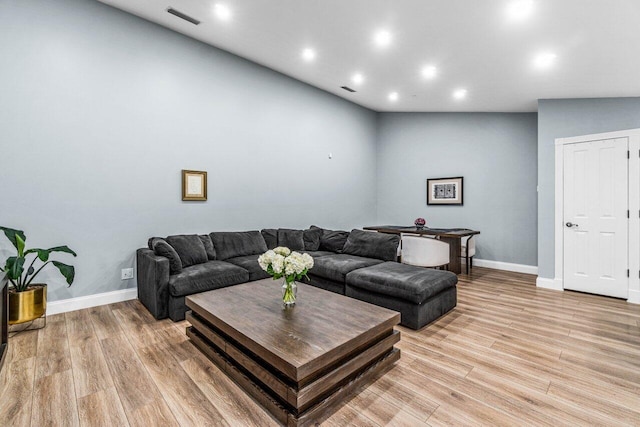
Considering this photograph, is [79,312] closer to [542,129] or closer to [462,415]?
[462,415]

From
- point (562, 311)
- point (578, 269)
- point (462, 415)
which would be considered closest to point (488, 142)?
point (578, 269)

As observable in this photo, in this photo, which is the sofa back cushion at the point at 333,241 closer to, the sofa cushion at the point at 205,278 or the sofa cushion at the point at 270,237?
the sofa cushion at the point at 270,237

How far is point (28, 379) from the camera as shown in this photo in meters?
2.06

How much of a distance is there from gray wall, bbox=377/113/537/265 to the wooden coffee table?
14.5 feet

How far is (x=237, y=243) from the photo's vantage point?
4371 mm

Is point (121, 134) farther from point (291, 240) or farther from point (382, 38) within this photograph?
point (382, 38)

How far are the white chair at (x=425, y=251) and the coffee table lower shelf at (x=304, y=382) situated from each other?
239 cm

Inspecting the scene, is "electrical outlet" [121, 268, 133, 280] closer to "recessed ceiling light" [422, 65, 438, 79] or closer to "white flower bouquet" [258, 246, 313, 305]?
"white flower bouquet" [258, 246, 313, 305]

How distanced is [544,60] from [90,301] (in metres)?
5.81

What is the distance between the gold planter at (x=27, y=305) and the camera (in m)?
2.70

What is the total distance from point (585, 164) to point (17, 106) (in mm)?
6785

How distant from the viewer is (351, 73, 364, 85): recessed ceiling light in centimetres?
484

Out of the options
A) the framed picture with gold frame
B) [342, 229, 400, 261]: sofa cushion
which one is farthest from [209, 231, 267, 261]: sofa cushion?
[342, 229, 400, 261]: sofa cushion

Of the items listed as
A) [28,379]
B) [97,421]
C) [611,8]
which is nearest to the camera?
[97,421]
